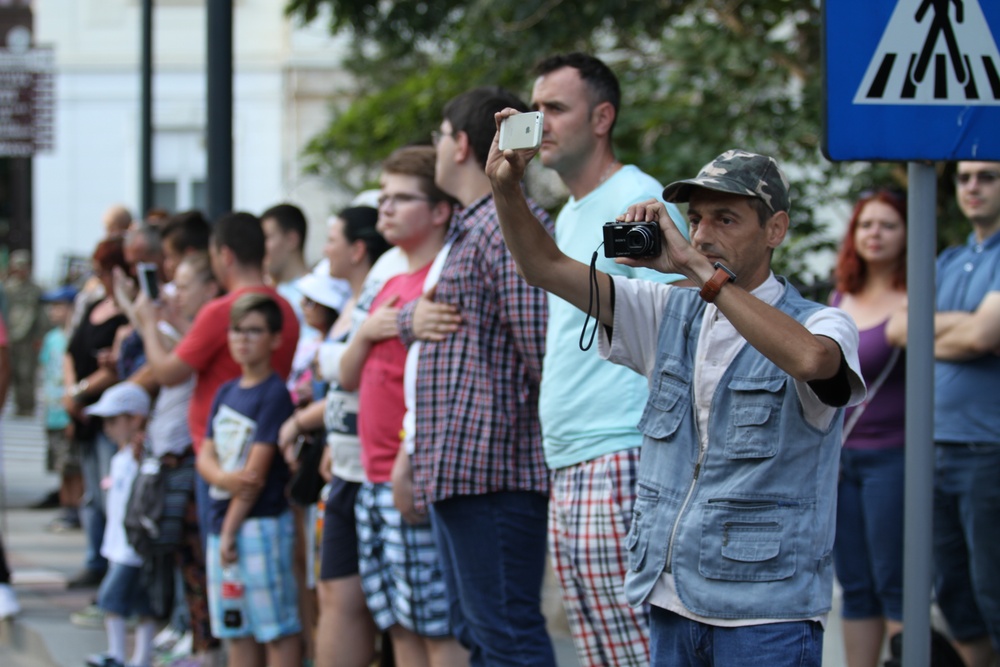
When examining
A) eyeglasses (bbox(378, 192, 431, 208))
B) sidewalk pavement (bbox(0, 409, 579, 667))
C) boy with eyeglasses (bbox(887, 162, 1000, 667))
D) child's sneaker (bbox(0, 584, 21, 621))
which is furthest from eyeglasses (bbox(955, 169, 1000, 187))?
child's sneaker (bbox(0, 584, 21, 621))

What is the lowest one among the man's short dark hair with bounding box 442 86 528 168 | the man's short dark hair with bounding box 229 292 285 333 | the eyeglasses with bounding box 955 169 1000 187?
the man's short dark hair with bounding box 229 292 285 333

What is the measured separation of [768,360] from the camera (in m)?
2.93

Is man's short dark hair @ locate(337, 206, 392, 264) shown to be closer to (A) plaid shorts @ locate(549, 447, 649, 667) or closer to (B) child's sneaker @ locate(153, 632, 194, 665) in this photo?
(A) plaid shorts @ locate(549, 447, 649, 667)

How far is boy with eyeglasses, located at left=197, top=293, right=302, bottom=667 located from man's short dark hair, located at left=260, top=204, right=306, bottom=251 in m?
0.94

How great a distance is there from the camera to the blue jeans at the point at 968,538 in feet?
15.7

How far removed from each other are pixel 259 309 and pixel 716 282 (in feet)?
10.7

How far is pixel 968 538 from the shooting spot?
16.0ft

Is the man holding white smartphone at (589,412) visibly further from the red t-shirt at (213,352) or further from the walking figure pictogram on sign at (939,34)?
the red t-shirt at (213,352)

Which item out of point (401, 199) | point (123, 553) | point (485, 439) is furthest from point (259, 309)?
point (485, 439)

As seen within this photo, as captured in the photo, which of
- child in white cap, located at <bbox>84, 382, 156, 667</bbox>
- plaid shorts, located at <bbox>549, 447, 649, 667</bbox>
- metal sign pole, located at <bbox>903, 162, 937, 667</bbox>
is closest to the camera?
metal sign pole, located at <bbox>903, 162, 937, 667</bbox>

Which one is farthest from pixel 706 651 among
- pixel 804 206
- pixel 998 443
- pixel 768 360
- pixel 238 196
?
pixel 238 196

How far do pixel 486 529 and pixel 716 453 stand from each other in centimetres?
132

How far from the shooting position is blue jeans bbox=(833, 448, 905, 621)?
498 cm

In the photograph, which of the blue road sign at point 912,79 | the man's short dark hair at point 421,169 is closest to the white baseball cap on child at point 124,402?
the man's short dark hair at point 421,169
